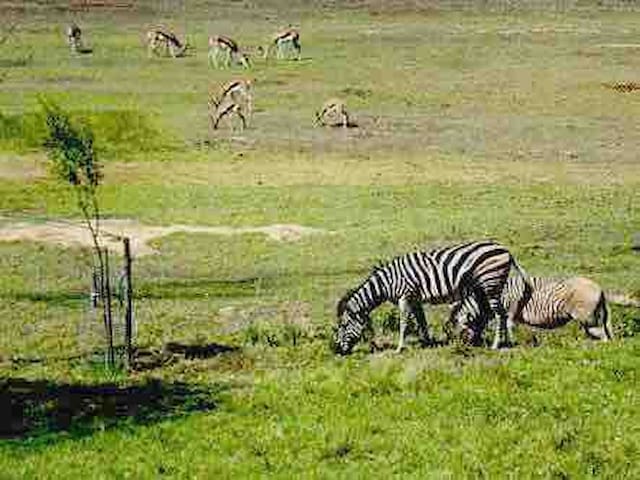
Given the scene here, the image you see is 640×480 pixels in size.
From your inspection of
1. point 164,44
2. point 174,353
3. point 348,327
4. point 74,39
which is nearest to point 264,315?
point 174,353

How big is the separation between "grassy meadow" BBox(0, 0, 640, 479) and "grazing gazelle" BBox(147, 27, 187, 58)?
1.15 meters

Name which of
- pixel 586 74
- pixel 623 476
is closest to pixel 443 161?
pixel 586 74

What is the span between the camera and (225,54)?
187 feet

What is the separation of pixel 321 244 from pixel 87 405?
498 inches

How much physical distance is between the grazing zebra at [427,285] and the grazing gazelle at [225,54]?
38459 mm

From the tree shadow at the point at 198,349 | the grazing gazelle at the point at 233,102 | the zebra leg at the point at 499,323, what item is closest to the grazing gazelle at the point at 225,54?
the grazing gazelle at the point at 233,102

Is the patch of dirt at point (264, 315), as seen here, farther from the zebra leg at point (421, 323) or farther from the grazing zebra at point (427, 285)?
the zebra leg at point (421, 323)

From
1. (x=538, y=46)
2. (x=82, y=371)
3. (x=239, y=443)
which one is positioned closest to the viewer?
(x=239, y=443)

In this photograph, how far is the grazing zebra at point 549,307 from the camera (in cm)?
1794

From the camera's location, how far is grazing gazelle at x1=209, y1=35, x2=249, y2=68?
55875mm

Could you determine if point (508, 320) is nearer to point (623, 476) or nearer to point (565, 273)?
point (565, 273)

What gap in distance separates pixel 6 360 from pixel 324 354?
173 inches

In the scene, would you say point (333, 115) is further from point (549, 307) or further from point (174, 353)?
point (549, 307)

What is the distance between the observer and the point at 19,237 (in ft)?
90.2
